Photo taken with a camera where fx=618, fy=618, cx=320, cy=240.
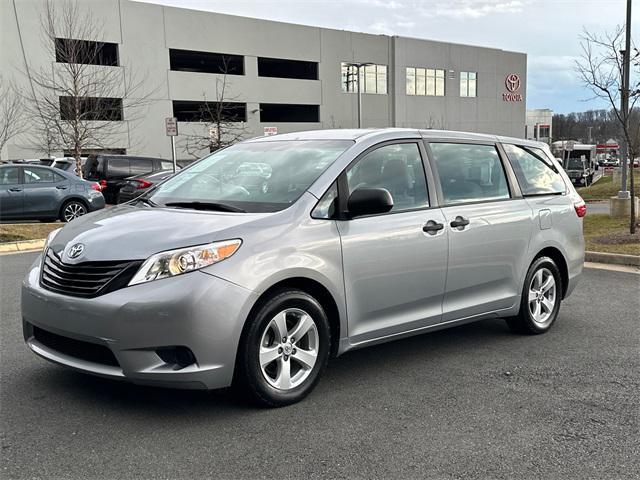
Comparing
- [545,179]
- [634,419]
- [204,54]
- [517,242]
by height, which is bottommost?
[634,419]

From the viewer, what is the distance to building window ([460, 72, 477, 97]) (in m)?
59.0

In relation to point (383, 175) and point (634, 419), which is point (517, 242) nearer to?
point (383, 175)

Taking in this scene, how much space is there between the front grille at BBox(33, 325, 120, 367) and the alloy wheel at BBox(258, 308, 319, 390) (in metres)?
0.86

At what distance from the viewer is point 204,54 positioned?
43.7m

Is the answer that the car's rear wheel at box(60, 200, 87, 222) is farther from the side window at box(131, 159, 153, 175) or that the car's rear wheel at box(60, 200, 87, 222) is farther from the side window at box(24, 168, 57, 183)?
the side window at box(131, 159, 153, 175)

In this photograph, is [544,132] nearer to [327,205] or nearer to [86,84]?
[86,84]

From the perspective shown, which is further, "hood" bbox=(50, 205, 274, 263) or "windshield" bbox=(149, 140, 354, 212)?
"windshield" bbox=(149, 140, 354, 212)

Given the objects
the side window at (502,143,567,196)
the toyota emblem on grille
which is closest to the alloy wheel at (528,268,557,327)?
the side window at (502,143,567,196)

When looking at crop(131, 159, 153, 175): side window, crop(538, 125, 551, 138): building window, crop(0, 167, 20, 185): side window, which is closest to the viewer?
crop(0, 167, 20, 185): side window

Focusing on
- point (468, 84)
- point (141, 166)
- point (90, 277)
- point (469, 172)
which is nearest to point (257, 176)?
point (90, 277)

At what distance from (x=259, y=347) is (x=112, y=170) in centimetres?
1925

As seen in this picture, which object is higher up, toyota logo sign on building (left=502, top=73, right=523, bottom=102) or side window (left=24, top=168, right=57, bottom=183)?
toyota logo sign on building (left=502, top=73, right=523, bottom=102)

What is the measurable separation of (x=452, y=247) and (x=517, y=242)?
869 mm

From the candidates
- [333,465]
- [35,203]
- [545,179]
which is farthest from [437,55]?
[333,465]
